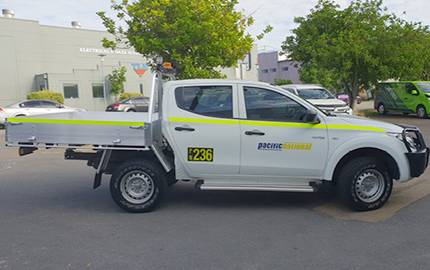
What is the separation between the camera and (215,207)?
5703mm

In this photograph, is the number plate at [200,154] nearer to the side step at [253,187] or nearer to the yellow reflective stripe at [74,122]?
the side step at [253,187]

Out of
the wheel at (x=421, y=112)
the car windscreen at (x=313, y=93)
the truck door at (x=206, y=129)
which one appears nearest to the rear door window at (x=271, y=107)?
the truck door at (x=206, y=129)

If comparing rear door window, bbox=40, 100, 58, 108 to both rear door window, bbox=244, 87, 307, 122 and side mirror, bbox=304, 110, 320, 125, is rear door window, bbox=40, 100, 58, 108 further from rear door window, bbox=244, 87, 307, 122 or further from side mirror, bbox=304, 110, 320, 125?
side mirror, bbox=304, 110, 320, 125

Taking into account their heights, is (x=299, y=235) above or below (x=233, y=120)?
below

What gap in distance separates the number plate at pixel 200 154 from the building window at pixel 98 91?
27467mm

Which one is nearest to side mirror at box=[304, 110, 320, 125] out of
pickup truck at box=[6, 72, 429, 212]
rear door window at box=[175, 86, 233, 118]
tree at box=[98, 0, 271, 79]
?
pickup truck at box=[6, 72, 429, 212]

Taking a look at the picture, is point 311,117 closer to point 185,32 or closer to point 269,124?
point 269,124

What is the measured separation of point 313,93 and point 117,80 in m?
19.9

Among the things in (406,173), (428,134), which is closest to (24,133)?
(406,173)

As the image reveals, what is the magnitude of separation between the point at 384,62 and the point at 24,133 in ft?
64.5

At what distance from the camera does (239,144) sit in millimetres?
5297

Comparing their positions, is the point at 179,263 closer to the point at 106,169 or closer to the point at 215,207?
the point at 215,207

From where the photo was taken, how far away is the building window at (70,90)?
29.5 meters

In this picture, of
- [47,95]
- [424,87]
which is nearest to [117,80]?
[47,95]
